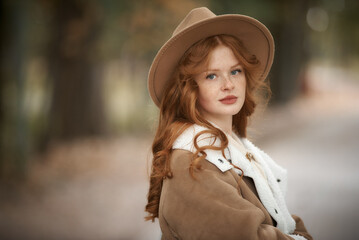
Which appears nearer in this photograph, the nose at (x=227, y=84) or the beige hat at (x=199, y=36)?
the beige hat at (x=199, y=36)

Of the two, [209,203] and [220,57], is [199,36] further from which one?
[209,203]

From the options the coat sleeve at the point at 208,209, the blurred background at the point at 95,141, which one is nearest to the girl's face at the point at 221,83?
the coat sleeve at the point at 208,209

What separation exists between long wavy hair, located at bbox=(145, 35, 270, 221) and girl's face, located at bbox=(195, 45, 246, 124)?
0.03 m

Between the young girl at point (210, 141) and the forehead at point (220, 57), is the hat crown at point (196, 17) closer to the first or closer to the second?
the young girl at point (210, 141)

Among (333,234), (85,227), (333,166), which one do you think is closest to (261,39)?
(333,234)

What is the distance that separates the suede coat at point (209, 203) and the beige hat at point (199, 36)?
349mm

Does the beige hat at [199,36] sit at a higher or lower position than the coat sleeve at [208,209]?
higher

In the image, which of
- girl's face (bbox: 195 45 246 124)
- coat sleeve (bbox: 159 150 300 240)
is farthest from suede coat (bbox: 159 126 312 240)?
girl's face (bbox: 195 45 246 124)

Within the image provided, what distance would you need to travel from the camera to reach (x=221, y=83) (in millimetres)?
1858

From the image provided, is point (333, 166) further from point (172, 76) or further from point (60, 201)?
point (172, 76)

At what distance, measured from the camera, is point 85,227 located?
5.09m

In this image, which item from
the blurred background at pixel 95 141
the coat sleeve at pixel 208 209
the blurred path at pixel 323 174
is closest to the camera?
the coat sleeve at pixel 208 209

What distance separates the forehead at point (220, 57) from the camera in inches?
72.0

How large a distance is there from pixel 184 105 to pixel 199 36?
1.15ft
